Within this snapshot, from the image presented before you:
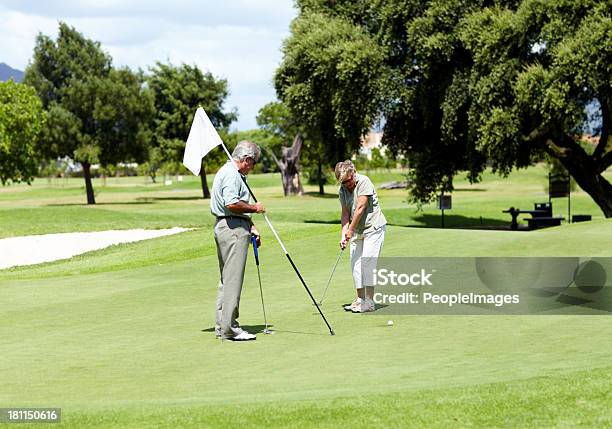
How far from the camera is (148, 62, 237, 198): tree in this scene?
267 feet

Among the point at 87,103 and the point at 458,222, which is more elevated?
the point at 87,103

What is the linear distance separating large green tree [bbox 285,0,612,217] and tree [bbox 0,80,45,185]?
98.2ft

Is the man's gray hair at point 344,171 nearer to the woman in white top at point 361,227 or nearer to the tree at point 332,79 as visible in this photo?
the woman in white top at point 361,227

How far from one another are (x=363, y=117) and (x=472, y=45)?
643 cm

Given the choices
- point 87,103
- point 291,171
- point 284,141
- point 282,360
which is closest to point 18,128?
point 87,103

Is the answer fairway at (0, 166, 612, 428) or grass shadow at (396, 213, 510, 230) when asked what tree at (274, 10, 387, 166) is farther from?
fairway at (0, 166, 612, 428)

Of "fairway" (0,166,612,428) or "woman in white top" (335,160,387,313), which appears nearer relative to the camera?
"fairway" (0,166,612,428)

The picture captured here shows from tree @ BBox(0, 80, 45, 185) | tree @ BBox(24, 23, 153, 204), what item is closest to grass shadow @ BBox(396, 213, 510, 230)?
tree @ BBox(24, 23, 153, 204)

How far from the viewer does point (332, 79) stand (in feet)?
135

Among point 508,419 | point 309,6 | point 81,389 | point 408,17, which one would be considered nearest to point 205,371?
point 81,389

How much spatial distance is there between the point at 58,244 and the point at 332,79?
15.2 m

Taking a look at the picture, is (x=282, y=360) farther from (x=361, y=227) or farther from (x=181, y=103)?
(x=181, y=103)

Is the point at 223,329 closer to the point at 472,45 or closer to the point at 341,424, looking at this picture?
the point at 341,424

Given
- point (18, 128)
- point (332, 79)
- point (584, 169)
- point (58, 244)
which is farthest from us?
point (18, 128)
